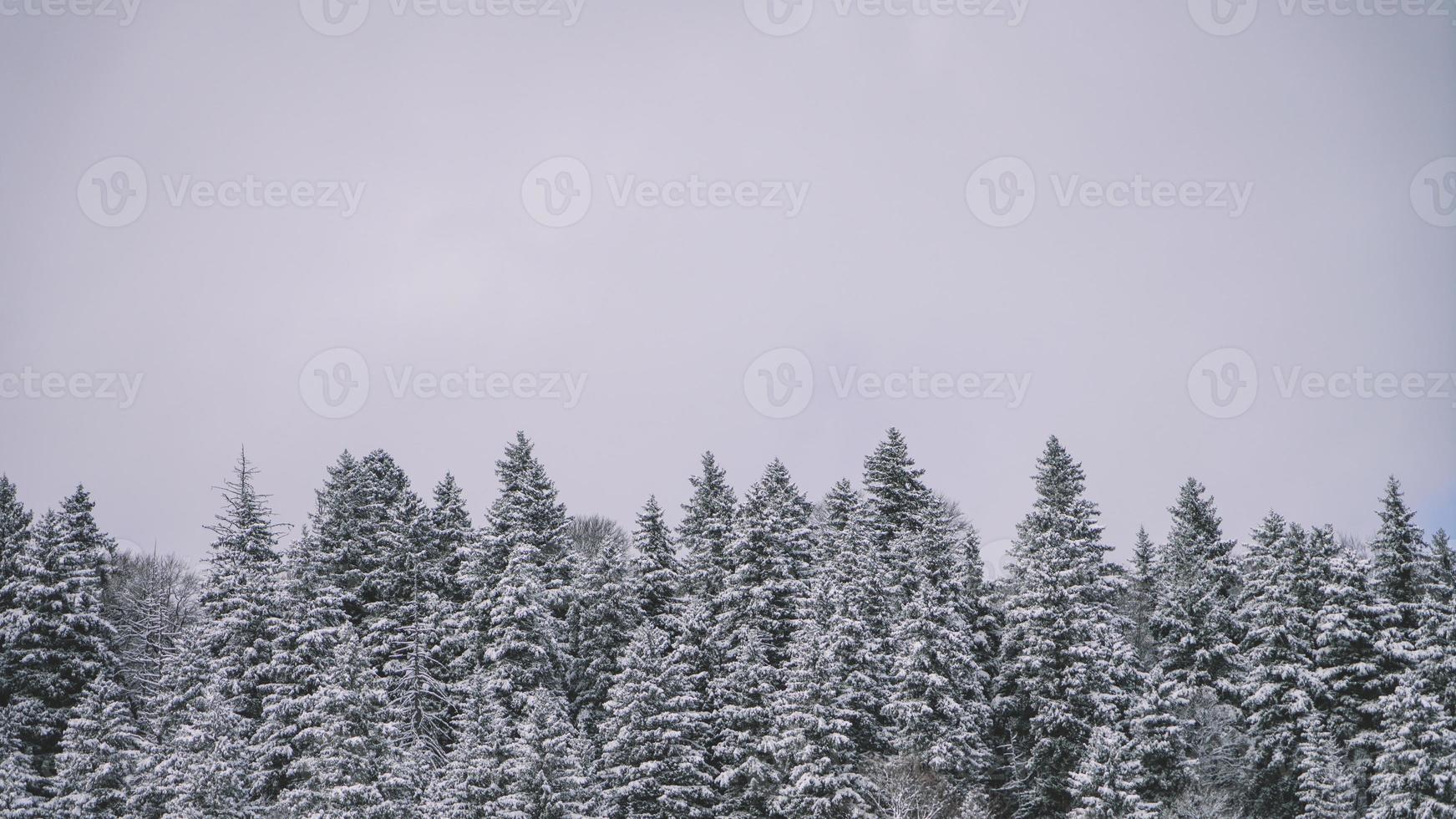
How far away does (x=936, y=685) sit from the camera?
43844 millimetres

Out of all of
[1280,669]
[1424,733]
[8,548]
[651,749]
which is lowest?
[1424,733]

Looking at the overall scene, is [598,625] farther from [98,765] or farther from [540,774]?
[98,765]

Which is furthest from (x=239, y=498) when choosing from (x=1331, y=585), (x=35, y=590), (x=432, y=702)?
(x=1331, y=585)

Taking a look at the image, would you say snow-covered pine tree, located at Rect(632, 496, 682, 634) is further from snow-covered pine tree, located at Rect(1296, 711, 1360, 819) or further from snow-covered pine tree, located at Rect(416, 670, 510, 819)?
snow-covered pine tree, located at Rect(1296, 711, 1360, 819)

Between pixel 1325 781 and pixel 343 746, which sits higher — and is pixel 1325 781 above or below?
below

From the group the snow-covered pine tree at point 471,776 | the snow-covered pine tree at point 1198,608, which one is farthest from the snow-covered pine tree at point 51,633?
the snow-covered pine tree at point 1198,608

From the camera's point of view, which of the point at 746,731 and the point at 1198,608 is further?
the point at 1198,608

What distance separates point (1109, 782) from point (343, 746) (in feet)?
87.7

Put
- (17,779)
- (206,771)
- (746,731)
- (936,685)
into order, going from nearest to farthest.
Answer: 1. (206,771)
2. (17,779)
3. (746,731)
4. (936,685)

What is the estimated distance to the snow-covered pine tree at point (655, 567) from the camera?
50.7m

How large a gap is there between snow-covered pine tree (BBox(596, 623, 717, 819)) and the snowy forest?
0.15 m

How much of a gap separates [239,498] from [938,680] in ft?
98.3

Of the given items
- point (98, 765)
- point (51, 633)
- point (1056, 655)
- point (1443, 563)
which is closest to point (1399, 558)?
point (1443, 563)

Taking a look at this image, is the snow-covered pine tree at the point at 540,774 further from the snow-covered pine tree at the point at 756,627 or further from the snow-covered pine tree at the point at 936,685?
the snow-covered pine tree at the point at 936,685
